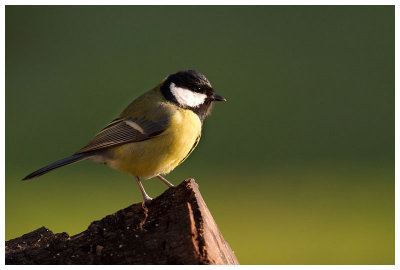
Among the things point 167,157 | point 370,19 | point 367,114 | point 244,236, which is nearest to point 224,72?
point 367,114

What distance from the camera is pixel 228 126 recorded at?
6578 mm

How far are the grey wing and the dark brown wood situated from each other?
0.96 metres

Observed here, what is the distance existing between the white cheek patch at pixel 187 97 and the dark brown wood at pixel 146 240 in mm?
1172

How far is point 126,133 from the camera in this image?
9.58 ft

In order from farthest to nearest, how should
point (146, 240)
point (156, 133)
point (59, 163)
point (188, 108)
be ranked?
1. point (188, 108)
2. point (156, 133)
3. point (59, 163)
4. point (146, 240)

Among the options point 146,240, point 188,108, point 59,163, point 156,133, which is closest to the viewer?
point 146,240

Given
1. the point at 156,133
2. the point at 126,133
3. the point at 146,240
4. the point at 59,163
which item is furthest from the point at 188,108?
the point at 146,240

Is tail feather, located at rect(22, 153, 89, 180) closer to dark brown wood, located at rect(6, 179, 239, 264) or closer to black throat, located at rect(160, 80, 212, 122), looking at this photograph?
black throat, located at rect(160, 80, 212, 122)

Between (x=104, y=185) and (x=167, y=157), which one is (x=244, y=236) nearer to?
(x=104, y=185)

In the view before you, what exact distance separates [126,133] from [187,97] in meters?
0.43

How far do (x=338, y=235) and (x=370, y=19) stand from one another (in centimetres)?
479

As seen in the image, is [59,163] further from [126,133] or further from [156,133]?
[156,133]

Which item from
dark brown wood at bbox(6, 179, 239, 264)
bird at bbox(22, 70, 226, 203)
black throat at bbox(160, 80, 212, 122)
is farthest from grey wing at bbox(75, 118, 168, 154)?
dark brown wood at bbox(6, 179, 239, 264)

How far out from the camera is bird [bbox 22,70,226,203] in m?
2.84
